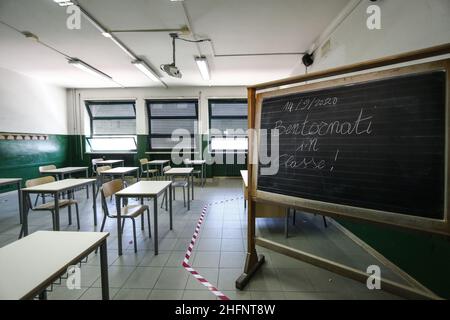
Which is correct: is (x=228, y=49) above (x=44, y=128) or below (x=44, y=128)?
above

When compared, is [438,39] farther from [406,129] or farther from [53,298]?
[53,298]

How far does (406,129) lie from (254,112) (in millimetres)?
1089

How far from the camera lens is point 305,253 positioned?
1.69m

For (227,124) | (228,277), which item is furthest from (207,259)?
(227,124)

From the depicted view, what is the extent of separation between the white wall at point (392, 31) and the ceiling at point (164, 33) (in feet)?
1.24

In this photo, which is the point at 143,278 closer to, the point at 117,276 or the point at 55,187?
the point at 117,276

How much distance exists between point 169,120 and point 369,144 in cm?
713

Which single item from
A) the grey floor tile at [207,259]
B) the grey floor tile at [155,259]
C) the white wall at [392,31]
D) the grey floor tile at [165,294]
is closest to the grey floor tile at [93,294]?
the grey floor tile at [165,294]

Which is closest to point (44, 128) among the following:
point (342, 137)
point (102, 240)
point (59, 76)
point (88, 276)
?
point (59, 76)

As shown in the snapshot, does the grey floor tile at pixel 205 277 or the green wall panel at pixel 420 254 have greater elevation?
the green wall panel at pixel 420 254

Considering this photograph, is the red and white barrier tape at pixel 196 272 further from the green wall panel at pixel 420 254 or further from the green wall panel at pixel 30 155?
the green wall panel at pixel 30 155
